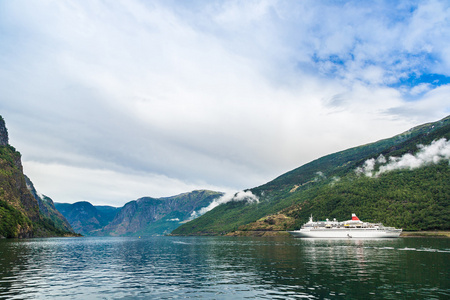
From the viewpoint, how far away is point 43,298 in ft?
117

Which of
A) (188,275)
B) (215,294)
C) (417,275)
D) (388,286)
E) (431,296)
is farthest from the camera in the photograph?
(188,275)

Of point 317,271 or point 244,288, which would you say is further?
point 317,271

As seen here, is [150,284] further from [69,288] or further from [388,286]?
[388,286]

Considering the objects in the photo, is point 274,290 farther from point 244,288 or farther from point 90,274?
point 90,274

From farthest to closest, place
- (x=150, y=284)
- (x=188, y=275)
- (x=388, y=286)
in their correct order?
(x=188, y=275) → (x=150, y=284) → (x=388, y=286)

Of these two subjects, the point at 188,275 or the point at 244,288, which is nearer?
the point at 244,288

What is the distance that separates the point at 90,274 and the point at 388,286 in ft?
165

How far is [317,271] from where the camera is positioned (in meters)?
54.8

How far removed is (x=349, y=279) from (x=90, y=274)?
151 ft

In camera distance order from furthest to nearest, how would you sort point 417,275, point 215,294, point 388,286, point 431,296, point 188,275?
1. point 188,275
2. point 417,275
3. point 388,286
4. point 215,294
5. point 431,296

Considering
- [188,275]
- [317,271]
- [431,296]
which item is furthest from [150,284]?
[431,296]

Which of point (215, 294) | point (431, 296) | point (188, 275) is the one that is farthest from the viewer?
point (188, 275)

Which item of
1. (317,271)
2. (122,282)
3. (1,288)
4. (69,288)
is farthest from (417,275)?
(1,288)

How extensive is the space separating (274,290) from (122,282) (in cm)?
2407
